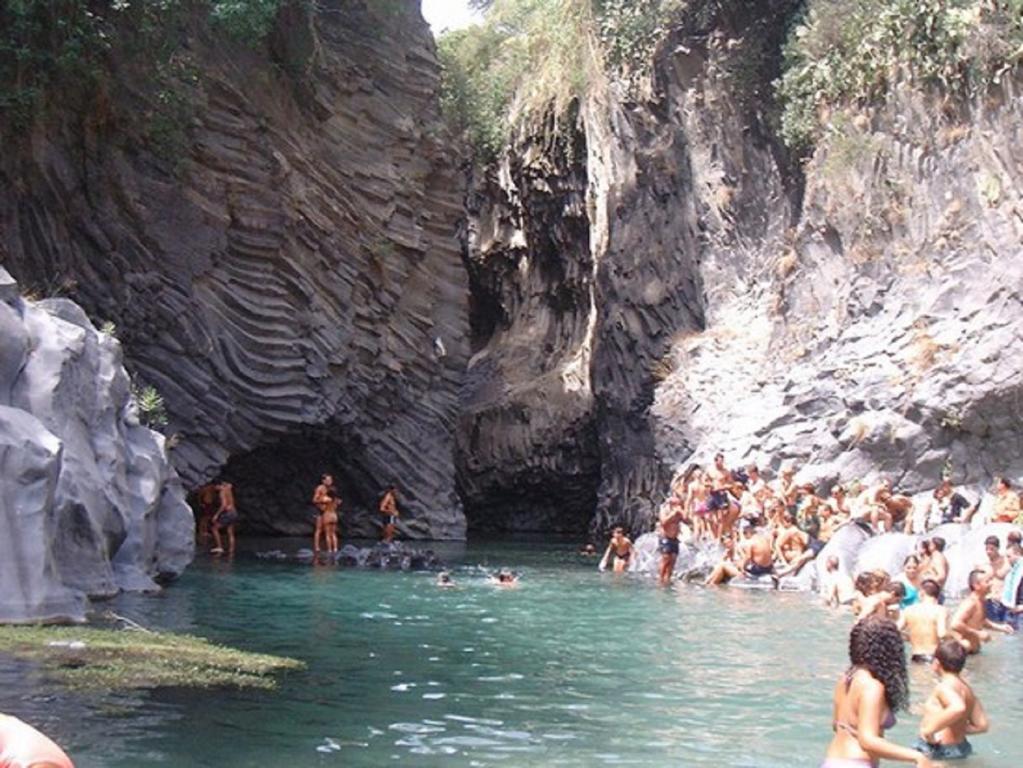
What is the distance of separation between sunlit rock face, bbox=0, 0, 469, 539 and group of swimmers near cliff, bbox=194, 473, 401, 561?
75 cm

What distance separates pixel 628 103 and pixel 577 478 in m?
10.4

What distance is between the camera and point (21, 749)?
13.9ft

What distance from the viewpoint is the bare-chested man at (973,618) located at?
12.2 meters

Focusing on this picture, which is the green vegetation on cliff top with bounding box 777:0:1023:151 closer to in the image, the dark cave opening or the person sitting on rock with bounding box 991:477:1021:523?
the person sitting on rock with bounding box 991:477:1021:523

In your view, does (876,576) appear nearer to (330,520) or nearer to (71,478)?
(71,478)

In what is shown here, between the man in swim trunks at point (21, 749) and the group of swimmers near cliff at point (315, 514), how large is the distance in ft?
65.9

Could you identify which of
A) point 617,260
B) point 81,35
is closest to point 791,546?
point 617,260

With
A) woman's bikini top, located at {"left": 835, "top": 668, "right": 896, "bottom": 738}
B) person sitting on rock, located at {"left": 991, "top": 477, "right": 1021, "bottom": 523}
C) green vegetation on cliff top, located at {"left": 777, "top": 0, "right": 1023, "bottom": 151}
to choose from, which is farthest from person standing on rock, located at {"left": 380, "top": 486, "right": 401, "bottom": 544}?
woman's bikini top, located at {"left": 835, "top": 668, "right": 896, "bottom": 738}

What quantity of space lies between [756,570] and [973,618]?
8.02 m

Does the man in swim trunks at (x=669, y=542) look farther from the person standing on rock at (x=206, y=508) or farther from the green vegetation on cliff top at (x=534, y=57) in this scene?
the green vegetation on cliff top at (x=534, y=57)

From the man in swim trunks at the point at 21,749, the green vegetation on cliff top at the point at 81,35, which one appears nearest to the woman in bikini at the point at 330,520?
the green vegetation on cliff top at the point at 81,35

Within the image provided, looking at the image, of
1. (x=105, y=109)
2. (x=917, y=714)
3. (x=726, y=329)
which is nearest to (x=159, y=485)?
(x=105, y=109)

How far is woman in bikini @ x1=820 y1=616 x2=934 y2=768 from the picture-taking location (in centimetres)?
588

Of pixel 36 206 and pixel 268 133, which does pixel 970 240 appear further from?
pixel 36 206
